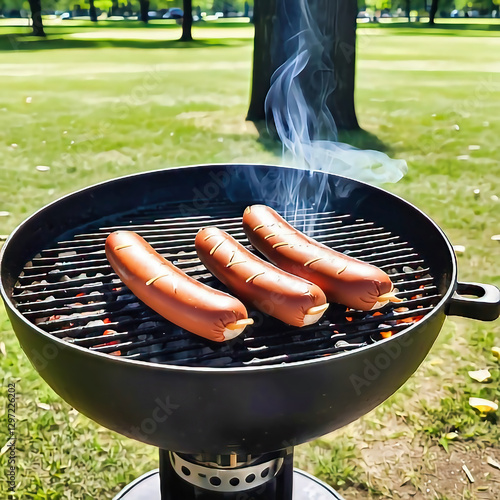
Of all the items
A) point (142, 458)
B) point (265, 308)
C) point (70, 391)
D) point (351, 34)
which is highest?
point (351, 34)

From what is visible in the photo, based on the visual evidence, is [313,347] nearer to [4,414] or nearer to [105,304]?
[105,304]

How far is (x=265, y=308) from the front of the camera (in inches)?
75.3

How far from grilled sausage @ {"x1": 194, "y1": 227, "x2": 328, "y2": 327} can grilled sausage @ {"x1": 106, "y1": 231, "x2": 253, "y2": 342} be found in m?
0.12

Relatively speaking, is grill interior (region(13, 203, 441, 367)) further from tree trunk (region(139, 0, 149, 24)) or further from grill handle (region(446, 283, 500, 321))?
tree trunk (region(139, 0, 149, 24))

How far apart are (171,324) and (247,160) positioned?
627 cm

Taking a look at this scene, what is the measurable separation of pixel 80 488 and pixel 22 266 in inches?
53.8

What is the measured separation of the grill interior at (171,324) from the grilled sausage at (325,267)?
0.11 metres

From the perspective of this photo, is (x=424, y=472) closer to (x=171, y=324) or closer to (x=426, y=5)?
(x=171, y=324)

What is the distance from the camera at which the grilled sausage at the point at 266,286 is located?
180cm

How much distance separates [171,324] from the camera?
2.02 meters

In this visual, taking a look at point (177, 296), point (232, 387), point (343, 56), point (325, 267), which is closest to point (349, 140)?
point (343, 56)

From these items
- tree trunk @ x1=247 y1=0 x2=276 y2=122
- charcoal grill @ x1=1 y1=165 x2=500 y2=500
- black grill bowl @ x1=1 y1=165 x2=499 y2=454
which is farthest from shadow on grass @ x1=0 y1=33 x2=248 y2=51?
black grill bowl @ x1=1 y1=165 x2=499 y2=454

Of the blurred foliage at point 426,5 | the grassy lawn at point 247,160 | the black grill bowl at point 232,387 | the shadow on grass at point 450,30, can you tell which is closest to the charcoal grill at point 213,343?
the black grill bowl at point 232,387

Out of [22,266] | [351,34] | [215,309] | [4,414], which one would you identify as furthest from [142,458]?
[351,34]
